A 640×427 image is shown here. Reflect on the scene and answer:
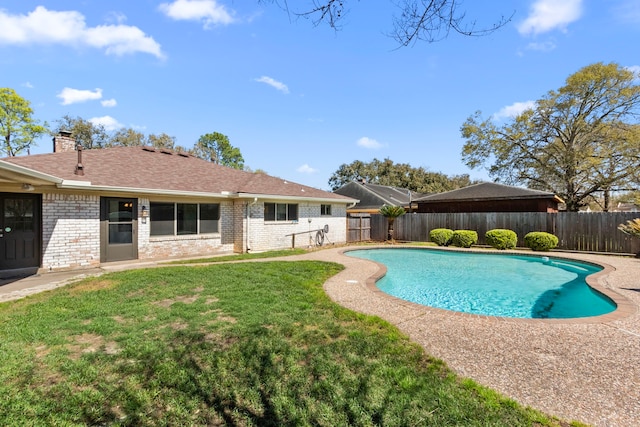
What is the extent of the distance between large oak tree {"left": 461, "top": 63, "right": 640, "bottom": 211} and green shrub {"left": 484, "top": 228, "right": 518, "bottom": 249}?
13.5 metres

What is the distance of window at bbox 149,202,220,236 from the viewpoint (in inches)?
427

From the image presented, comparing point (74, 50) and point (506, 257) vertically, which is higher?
point (74, 50)

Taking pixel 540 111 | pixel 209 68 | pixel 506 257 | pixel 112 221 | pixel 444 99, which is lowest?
pixel 506 257

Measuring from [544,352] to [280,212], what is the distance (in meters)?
11.7

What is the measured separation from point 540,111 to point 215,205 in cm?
2677

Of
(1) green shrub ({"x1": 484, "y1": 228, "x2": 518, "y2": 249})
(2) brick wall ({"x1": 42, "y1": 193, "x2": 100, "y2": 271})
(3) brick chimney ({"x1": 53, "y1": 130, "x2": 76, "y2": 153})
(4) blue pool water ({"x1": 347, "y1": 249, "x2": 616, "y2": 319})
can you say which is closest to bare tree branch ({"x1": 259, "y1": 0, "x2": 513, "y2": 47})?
(4) blue pool water ({"x1": 347, "y1": 249, "x2": 616, "y2": 319})

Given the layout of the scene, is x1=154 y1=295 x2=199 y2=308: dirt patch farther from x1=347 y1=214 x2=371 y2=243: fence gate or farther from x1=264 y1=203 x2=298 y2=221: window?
x1=347 y1=214 x2=371 y2=243: fence gate

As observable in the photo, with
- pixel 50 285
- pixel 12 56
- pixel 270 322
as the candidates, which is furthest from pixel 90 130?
pixel 270 322

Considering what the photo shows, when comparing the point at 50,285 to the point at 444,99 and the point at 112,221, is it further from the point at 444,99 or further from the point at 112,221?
the point at 444,99

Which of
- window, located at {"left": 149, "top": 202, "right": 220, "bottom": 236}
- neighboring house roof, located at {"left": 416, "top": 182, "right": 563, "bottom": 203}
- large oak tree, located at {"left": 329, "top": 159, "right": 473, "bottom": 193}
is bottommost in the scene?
window, located at {"left": 149, "top": 202, "right": 220, "bottom": 236}

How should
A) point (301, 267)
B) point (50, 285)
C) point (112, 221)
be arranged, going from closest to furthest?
point (50, 285) → point (301, 267) → point (112, 221)

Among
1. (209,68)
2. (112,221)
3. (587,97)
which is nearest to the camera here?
(112,221)

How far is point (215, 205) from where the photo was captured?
41.0 feet

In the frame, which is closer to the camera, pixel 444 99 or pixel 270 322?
pixel 270 322
